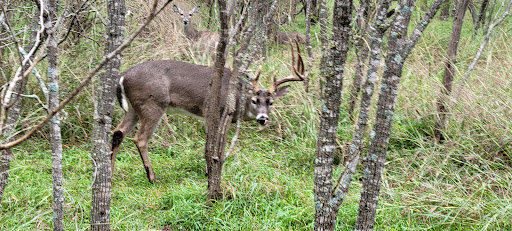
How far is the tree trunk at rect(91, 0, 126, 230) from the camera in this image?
3049mm

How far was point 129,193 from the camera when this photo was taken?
5.32 m

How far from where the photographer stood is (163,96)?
636 cm

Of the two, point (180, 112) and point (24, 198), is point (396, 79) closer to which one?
point (24, 198)

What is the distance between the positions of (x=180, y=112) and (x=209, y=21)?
7.22 metres

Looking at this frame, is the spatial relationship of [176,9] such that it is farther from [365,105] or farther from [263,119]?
[365,105]

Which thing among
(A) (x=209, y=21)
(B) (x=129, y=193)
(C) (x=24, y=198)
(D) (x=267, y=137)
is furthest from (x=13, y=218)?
(A) (x=209, y=21)

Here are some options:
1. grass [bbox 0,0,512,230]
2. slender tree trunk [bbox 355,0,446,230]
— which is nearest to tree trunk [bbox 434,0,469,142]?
grass [bbox 0,0,512,230]

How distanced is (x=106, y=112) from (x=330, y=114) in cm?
129

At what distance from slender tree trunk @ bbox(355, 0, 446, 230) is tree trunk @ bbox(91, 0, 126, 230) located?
1.40m

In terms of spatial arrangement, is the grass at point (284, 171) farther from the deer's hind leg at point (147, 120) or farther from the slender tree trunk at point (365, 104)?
the slender tree trunk at point (365, 104)

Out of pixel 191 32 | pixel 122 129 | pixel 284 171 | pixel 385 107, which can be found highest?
pixel 385 107

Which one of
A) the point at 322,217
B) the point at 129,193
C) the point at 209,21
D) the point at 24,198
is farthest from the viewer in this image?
the point at 209,21

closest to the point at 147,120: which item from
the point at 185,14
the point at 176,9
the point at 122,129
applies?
the point at 122,129

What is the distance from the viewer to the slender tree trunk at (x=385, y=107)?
271 cm
